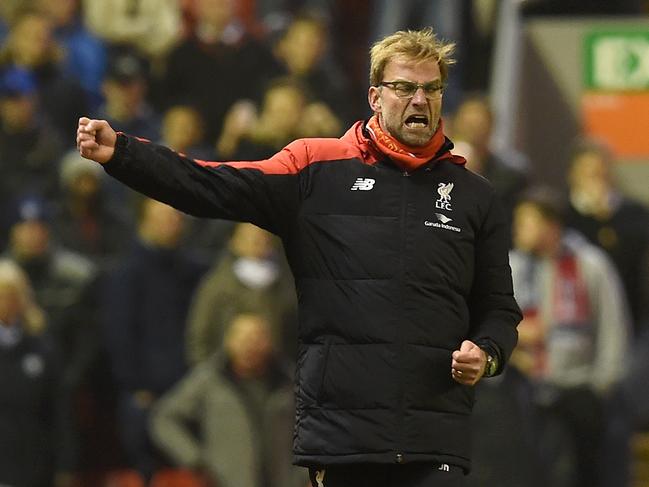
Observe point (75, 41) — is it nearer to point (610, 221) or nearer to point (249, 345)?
point (249, 345)

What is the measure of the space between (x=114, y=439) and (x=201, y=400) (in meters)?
0.91

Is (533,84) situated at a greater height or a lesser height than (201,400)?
greater

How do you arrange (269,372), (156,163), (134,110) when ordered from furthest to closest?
(134,110)
(269,372)
(156,163)

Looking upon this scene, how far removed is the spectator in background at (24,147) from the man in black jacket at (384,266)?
676 cm

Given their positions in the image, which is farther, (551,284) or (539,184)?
(539,184)

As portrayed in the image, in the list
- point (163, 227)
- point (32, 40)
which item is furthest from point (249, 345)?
point (32, 40)

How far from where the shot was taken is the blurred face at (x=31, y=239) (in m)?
11.4

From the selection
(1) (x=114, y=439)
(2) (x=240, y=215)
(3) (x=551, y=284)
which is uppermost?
(2) (x=240, y=215)

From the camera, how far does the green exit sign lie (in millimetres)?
12477

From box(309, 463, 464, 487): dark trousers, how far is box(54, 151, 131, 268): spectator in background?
659cm

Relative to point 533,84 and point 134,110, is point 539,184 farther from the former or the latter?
point 134,110

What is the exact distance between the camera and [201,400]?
36.3ft

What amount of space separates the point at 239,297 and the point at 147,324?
64 cm

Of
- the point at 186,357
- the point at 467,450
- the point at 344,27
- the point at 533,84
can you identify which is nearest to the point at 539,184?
the point at 533,84
